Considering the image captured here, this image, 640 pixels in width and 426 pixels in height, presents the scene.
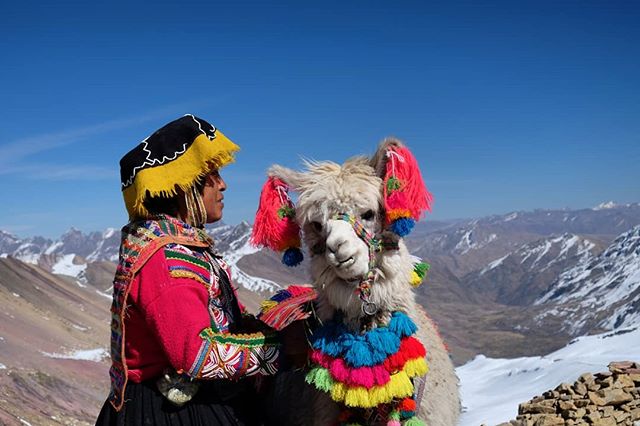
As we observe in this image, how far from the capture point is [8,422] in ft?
18.1

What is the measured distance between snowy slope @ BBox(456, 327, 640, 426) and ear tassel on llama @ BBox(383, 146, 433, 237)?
5126 mm

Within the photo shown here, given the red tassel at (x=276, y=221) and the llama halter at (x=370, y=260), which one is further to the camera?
the red tassel at (x=276, y=221)

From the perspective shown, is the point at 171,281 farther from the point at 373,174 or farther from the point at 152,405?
the point at 373,174

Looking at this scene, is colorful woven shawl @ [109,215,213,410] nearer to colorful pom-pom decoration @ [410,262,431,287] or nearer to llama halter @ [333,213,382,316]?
llama halter @ [333,213,382,316]

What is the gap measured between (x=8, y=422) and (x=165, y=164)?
4.73m

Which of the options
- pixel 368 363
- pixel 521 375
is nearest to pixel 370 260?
pixel 368 363

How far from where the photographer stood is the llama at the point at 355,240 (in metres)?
2.36

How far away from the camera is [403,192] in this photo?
92.7 inches

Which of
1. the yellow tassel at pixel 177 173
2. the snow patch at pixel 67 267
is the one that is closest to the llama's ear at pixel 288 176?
the yellow tassel at pixel 177 173

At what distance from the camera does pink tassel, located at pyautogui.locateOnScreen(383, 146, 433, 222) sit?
7.74ft

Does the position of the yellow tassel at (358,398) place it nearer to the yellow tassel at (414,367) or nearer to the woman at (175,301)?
the yellow tassel at (414,367)

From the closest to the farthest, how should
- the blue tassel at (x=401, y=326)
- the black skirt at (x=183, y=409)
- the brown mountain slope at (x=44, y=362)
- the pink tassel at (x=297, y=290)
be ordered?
the black skirt at (x=183, y=409)
the blue tassel at (x=401, y=326)
the pink tassel at (x=297, y=290)
the brown mountain slope at (x=44, y=362)

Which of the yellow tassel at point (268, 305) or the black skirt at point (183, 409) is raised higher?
the yellow tassel at point (268, 305)

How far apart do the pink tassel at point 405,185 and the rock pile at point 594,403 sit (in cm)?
452
